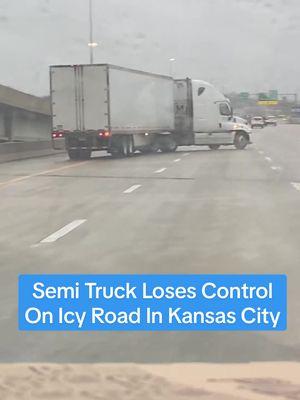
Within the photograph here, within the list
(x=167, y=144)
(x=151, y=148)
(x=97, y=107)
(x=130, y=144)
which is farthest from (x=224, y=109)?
(x=97, y=107)

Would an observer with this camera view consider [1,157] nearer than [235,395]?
No

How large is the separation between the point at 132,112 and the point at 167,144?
18.3 ft

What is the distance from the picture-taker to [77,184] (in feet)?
61.6

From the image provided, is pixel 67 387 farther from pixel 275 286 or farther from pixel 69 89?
pixel 69 89

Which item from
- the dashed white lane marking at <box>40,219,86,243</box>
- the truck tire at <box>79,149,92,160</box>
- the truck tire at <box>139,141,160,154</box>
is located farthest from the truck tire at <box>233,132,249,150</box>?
the dashed white lane marking at <box>40,219,86,243</box>

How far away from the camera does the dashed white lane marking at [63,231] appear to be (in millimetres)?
10047

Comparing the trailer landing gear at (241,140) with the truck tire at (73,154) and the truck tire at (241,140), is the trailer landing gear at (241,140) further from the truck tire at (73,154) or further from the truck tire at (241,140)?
the truck tire at (73,154)

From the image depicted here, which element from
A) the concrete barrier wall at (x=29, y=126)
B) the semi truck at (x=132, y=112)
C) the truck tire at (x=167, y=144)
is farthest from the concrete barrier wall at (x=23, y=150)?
the concrete barrier wall at (x=29, y=126)

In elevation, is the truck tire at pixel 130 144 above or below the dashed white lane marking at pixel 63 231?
above

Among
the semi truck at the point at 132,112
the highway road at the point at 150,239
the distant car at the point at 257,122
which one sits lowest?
the highway road at the point at 150,239

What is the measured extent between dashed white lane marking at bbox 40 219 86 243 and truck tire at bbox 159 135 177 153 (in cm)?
2534

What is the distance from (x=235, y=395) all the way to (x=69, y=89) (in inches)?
1036

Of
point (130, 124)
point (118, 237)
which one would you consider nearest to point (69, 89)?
point (130, 124)

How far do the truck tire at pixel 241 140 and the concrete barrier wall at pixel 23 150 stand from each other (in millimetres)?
9947
